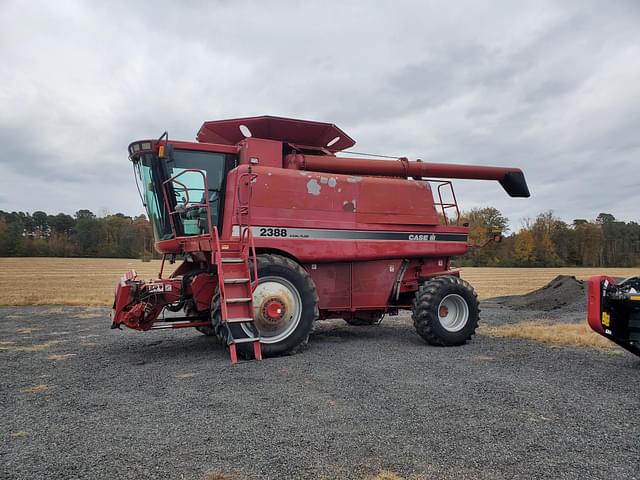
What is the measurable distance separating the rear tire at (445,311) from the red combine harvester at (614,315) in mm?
2225

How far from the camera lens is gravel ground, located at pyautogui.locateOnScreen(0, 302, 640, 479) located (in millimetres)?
3219

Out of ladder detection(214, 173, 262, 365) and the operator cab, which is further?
the operator cab

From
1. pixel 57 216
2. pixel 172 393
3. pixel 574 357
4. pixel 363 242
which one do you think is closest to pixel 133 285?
pixel 172 393

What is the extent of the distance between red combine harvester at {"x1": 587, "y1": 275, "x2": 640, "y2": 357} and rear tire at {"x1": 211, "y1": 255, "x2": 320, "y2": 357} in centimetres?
383

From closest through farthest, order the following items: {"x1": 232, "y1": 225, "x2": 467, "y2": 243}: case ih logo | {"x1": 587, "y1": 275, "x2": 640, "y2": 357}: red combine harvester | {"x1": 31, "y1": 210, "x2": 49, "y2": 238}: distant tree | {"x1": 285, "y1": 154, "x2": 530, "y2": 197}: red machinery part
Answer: {"x1": 587, "y1": 275, "x2": 640, "y2": 357}: red combine harvester, {"x1": 232, "y1": 225, "x2": 467, "y2": 243}: case ih logo, {"x1": 285, "y1": 154, "x2": 530, "y2": 197}: red machinery part, {"x1": 31, "y1": 210, "x2": 49, "y2": 238}: distant tree

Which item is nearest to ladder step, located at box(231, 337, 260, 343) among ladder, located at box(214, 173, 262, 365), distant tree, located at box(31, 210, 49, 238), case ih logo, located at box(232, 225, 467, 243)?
ladder, located at box(214, 173, 262, 365)

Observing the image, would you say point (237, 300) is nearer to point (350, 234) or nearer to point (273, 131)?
point (350, 234)

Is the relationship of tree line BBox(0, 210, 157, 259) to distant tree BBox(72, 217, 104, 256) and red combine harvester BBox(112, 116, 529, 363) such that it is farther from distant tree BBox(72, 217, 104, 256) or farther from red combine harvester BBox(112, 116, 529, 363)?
red combine harvester BBox(112, 116, 529, 363)

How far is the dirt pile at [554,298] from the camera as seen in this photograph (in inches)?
560

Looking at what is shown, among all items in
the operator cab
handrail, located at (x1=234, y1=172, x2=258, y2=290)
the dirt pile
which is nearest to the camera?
handrail, located at (x1=234, y1=172, x2=258, y2=290)

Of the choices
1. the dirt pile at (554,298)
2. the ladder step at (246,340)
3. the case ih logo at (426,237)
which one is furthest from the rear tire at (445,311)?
the dirt pile at (554,298)

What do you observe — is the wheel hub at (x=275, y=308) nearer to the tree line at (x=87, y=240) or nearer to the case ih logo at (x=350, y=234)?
the case ih logo at (x=350, y=234)

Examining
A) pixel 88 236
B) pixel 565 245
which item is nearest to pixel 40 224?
pixel 88 236

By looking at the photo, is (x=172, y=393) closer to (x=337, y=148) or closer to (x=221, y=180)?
(x=221, y=180)
